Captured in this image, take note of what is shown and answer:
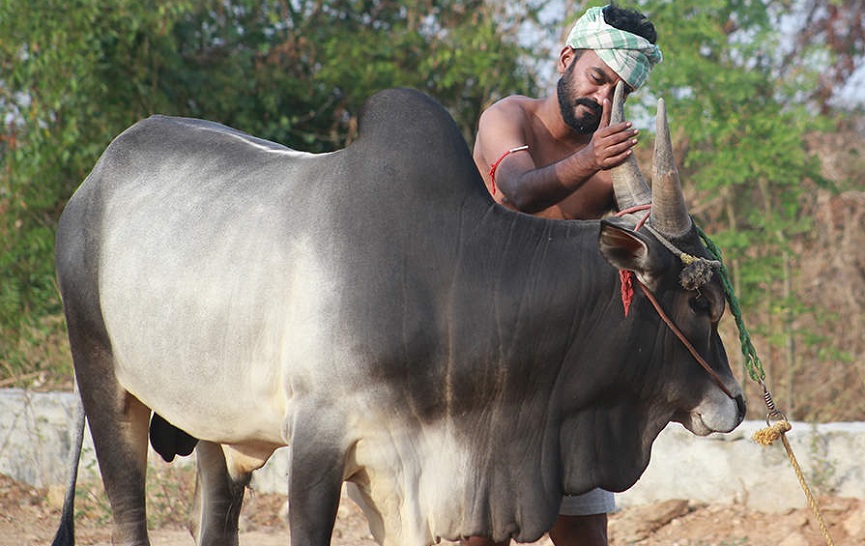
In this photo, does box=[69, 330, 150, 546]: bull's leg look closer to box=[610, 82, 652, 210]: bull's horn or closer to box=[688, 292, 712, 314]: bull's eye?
box=[610, 82, 652, 210]: bull's horn

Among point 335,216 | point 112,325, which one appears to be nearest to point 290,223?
point 335,216

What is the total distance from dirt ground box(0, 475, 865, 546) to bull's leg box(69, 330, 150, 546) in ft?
4.19

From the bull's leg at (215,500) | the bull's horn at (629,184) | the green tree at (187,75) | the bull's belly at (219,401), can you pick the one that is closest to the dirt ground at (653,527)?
the bull's leg at (215,500)

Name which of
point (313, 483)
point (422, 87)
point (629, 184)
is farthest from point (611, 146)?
point (422, 87)

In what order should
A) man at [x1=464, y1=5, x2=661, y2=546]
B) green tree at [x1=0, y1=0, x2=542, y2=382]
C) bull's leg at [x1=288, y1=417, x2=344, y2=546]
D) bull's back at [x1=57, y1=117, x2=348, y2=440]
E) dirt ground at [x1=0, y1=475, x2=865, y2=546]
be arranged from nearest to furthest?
bull's leg at [x1=288, y1=417, x2=344, y2=546] → bull's back at [x1=57, y1=117, x2=348, y2=440] → man at [x1=464, y1=5, x2=661, y2=546] → dirt ground at [x1=0, y1=475, x2=865, y2=546] → green tree at [x1=0, y1=0, x2=542, y2=382]

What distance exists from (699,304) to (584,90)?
0.67 m

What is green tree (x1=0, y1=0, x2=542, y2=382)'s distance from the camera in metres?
6.58

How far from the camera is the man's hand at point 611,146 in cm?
266

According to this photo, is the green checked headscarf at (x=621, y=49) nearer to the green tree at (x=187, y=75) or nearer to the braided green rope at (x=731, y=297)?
the braided green rope at (x=731, y=297)

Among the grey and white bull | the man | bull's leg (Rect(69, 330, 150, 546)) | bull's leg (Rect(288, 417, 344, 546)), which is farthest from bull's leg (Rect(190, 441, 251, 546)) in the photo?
bull's leg (Rect(288, 417, 344, 546))

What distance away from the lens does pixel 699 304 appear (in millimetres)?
2738

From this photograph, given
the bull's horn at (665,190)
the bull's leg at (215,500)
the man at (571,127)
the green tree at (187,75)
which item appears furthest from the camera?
the green tree at (187,75)

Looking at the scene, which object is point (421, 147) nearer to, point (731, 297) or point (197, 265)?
point (197, 265)

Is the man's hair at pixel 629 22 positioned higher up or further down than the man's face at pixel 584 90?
higher up
